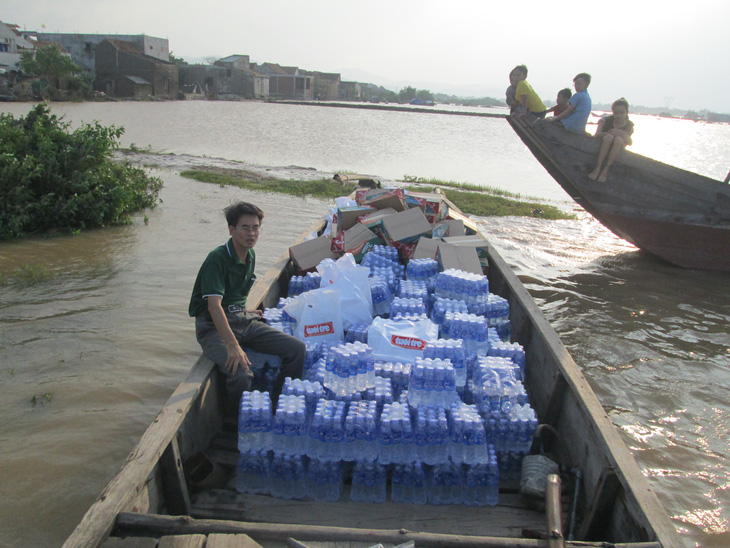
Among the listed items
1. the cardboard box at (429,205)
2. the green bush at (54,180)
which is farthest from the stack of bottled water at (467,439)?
the green bush at (54,180)

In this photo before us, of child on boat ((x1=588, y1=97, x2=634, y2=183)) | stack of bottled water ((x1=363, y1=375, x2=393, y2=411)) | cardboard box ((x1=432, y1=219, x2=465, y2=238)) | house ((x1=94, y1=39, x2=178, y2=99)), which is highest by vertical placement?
house ((x1=94, y1=39, x2=178, y2=99))

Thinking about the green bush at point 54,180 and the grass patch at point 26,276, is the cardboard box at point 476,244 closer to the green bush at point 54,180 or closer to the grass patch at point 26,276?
the grass patch at point 26,276

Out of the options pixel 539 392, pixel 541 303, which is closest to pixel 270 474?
pixel 539 392

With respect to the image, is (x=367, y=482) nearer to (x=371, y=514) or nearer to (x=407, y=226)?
(x=371, y=514)

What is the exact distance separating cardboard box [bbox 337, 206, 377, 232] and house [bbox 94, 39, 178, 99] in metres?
57.1

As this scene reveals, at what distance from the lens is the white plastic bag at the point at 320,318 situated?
12.4ft

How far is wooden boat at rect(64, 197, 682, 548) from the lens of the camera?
204 cm

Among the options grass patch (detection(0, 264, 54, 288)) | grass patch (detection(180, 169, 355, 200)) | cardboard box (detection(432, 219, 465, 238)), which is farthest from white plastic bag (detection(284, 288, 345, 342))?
grass patch (detection(180, 169, 355, 200))

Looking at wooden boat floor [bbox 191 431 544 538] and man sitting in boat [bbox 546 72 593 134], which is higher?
man sitting in boat [bbox 546 72 593 134]

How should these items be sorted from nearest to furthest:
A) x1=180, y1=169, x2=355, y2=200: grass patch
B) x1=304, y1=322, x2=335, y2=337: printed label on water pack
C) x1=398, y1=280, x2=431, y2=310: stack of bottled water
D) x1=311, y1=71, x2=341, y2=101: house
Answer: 1. x1=304, y1=322, x2=335, y2=337: printed label on water pack
2. x1=398, y1=280, x2=431, y2=310: stack of bottled water
3. x1=180, y1=169, x2=355, y2=200: grass patch
4. x1=311, y1=71, x2=341, y2=101: house

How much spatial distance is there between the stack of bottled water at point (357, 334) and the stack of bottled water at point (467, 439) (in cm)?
113

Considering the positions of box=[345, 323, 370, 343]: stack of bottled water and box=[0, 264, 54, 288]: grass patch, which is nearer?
box=[345, 323, 370, 343]: stack of bottled water

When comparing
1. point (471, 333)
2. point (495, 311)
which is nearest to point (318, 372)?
point (471, 333)

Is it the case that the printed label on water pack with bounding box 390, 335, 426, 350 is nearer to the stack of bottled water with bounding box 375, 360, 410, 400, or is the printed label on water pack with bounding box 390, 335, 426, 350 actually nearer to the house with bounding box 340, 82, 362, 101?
the stack of bottled water with bounding box 375, 360, 410, 400
